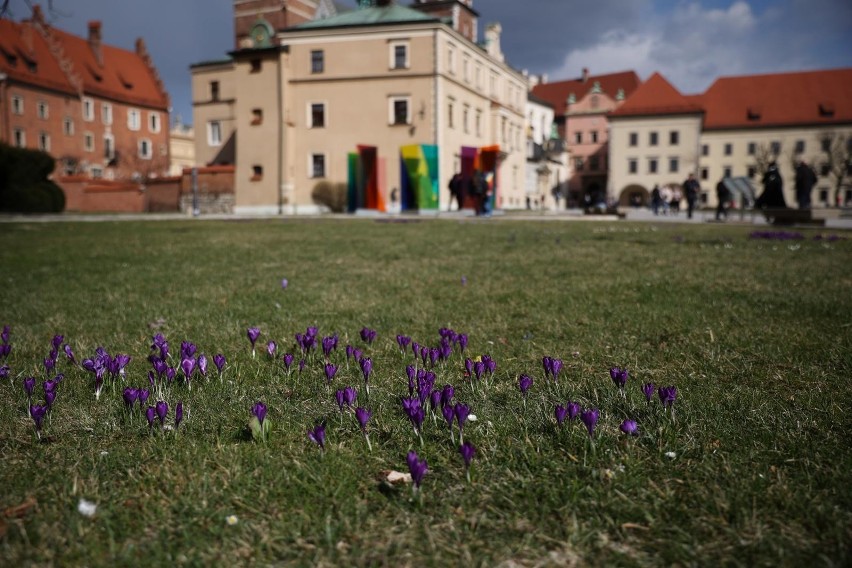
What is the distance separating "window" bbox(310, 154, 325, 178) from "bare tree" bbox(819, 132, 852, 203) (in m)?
59.6

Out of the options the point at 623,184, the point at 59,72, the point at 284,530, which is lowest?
the point at 284,530

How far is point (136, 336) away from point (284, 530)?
Result: 3145 millimetres

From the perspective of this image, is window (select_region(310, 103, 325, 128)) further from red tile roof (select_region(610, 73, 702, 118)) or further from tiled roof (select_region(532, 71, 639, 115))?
tiled roof (select_region(532, 71, 639, 115))

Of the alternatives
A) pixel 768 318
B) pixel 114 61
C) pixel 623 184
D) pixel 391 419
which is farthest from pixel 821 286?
pixel 114 61

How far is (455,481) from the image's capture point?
2.09m

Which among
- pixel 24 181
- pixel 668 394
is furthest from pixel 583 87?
pixel 668 394

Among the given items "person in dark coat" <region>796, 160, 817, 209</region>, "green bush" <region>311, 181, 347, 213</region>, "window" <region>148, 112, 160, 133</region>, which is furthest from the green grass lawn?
"window" <region>148, 112, 160, 133</region>

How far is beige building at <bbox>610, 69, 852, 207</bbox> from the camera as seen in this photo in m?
72.9

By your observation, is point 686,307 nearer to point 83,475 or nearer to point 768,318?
point 768,318

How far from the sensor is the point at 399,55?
146 ft

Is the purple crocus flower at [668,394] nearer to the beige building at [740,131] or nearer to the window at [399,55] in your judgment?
the window at [399,55]

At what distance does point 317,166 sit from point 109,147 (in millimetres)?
41886

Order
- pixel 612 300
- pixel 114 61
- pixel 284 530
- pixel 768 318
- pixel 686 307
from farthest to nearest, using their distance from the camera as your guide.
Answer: pixel 114 61 → pixel 612 300 → pixel 686 307 → pixel 768 318 → pixel 284 530

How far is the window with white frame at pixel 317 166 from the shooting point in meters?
45.5
